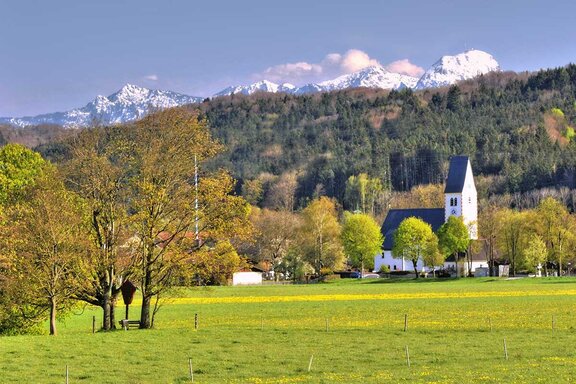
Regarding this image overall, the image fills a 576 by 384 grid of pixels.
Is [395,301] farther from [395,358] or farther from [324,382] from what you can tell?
[324,382]

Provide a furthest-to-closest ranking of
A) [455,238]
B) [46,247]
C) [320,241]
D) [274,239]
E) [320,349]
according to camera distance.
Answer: [274,239] → [455,238] → [320,241] → [46,247] → [320,349]

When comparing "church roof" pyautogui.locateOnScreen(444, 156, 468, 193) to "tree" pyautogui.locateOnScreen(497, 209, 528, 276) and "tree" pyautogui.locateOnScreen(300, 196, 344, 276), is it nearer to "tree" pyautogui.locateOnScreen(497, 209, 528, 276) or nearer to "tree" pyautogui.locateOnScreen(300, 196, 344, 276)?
"tree" pyautogui.locateOnScreen(497, 209, 528, 276)

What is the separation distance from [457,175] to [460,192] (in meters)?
6.10

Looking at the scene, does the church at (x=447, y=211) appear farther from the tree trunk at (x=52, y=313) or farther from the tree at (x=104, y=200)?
the tree trunk at (x=52, y=313)

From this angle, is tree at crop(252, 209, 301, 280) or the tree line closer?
the tree line

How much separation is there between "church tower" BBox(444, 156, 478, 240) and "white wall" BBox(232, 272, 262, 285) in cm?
5580

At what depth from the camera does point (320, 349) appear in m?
→ 38.6

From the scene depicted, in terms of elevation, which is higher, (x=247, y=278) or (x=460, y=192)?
(x=460, y=192)

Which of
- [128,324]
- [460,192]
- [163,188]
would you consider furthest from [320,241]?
[163,188]

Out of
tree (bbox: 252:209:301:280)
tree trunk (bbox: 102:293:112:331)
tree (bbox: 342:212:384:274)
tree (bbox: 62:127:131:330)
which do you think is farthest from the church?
tree trunk (bbox: 102:293:112:331)

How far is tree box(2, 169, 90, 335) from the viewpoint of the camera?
1861 inches

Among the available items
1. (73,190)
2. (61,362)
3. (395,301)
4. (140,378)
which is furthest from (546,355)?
(395,301)

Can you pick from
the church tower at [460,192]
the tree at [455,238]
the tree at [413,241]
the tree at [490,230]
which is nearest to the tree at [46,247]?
the tree at [413,241]

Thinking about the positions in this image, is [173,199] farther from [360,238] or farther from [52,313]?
[360,238]
